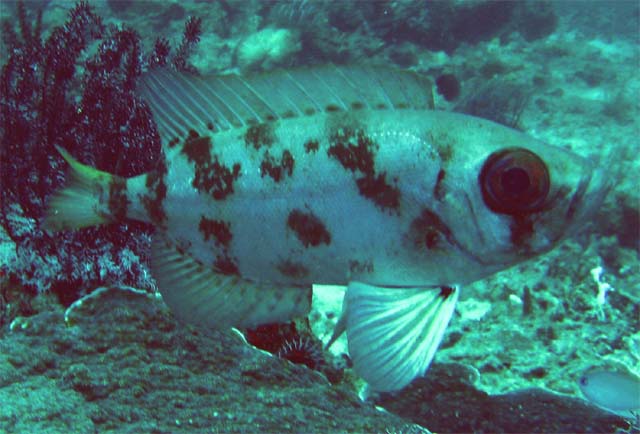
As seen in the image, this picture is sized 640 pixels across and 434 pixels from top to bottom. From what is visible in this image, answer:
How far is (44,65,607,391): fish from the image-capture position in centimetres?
124

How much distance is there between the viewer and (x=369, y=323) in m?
1.33

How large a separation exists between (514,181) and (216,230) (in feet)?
2.88

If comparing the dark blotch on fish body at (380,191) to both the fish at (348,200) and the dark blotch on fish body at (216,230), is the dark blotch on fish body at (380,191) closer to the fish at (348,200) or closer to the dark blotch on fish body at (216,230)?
the fish at (348,200)

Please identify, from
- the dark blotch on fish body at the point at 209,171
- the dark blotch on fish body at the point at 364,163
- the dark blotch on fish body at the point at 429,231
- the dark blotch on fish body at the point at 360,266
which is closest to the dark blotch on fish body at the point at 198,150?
the dark blotch on fish body at the point at 209,171

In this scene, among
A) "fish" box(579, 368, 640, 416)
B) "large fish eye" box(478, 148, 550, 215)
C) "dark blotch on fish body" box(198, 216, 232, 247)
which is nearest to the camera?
"large fish eye" box(478, 148, 550, 215)

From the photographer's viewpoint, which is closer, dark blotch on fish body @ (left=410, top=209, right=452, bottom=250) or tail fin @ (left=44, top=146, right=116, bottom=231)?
dark blotch on fish body @ (left=410, top=209, right=452, bottom=250)

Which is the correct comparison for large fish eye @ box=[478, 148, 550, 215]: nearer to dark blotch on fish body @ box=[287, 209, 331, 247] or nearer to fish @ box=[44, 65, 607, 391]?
fish @ box=[44, 65, 607, 391]

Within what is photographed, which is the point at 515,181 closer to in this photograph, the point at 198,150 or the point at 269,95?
the point at 269,95

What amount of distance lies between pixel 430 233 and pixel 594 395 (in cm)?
230

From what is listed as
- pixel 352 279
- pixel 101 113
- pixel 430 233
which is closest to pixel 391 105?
pixel 430 233

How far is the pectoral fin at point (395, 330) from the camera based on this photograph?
1.28 metres

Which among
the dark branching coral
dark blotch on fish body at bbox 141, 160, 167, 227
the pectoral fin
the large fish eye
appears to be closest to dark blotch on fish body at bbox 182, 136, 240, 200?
dark blotch on fish body at bbox 141, 160, 167, 227

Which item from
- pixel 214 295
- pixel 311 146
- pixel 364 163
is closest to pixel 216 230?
pixel 214 295

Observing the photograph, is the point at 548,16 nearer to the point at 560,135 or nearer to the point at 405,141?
the point at 560,135
